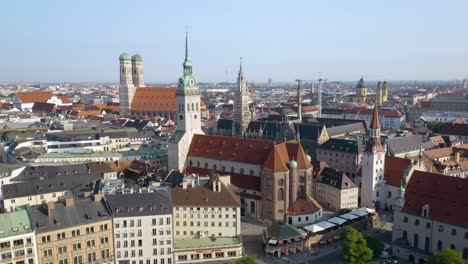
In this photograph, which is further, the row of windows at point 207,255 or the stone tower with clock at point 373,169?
the stone tower with clock at point 373,169

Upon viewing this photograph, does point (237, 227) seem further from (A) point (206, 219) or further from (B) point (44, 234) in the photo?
(B) point (44, 234)

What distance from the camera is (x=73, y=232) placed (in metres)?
69.9

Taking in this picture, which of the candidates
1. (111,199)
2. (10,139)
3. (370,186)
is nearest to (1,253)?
(111,199)

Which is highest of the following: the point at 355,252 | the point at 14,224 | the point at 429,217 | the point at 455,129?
the point at 455,129

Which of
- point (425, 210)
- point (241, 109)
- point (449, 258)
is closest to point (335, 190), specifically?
point (425, 210)

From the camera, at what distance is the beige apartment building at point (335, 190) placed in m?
101

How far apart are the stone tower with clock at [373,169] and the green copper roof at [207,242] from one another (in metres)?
36.4

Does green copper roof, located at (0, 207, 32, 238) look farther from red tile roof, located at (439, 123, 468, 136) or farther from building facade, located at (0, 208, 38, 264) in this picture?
red tile roof, located at (439, 123, 468, 136)

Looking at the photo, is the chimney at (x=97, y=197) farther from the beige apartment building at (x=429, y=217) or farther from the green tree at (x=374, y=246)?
the beige apartment building at (x=429, y=217)

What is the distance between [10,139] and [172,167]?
3146 inches

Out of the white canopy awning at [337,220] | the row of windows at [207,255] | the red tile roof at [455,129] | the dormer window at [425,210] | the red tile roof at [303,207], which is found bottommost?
the row of windows at [207,255]

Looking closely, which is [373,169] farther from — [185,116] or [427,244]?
[185,116]

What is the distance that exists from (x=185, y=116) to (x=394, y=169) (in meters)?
51.3

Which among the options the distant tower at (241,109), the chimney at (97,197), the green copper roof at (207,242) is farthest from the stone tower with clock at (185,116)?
the distant tower at (241,109)
